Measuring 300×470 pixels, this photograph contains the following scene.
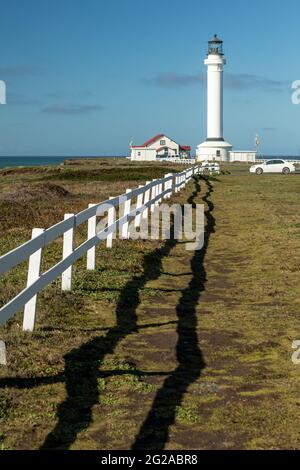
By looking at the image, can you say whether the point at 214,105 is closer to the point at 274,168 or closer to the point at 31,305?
the point at 274,168

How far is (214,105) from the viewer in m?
93.7

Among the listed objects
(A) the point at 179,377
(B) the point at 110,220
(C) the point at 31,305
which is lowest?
(A) the point at 179,377

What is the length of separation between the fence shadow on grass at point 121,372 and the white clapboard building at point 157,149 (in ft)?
376

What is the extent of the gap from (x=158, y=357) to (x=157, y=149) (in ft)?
391

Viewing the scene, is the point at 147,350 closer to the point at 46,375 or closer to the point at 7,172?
the point at 46,375

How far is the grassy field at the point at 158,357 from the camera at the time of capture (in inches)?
215

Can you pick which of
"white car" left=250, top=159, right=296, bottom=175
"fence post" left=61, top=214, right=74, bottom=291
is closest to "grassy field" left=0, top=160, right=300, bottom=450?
"fence post" left=61, top=214, right=74, bottom=291

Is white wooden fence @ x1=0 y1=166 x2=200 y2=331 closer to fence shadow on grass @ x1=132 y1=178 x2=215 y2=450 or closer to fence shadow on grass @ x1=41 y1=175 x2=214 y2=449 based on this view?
fence shadow on grass @ x1=41 y1=175 x2=214 y2=449

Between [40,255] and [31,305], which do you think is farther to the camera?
[40,255]

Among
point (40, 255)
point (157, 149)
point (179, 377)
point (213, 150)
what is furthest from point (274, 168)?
point (157, 149)

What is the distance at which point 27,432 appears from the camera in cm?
539

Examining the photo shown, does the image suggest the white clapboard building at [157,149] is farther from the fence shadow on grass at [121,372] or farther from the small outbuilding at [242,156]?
the fence shadow on grass at [121,372]

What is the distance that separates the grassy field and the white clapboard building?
4386 inches

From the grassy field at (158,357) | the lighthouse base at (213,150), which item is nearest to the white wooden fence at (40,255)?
the grassy field at (158,357)
